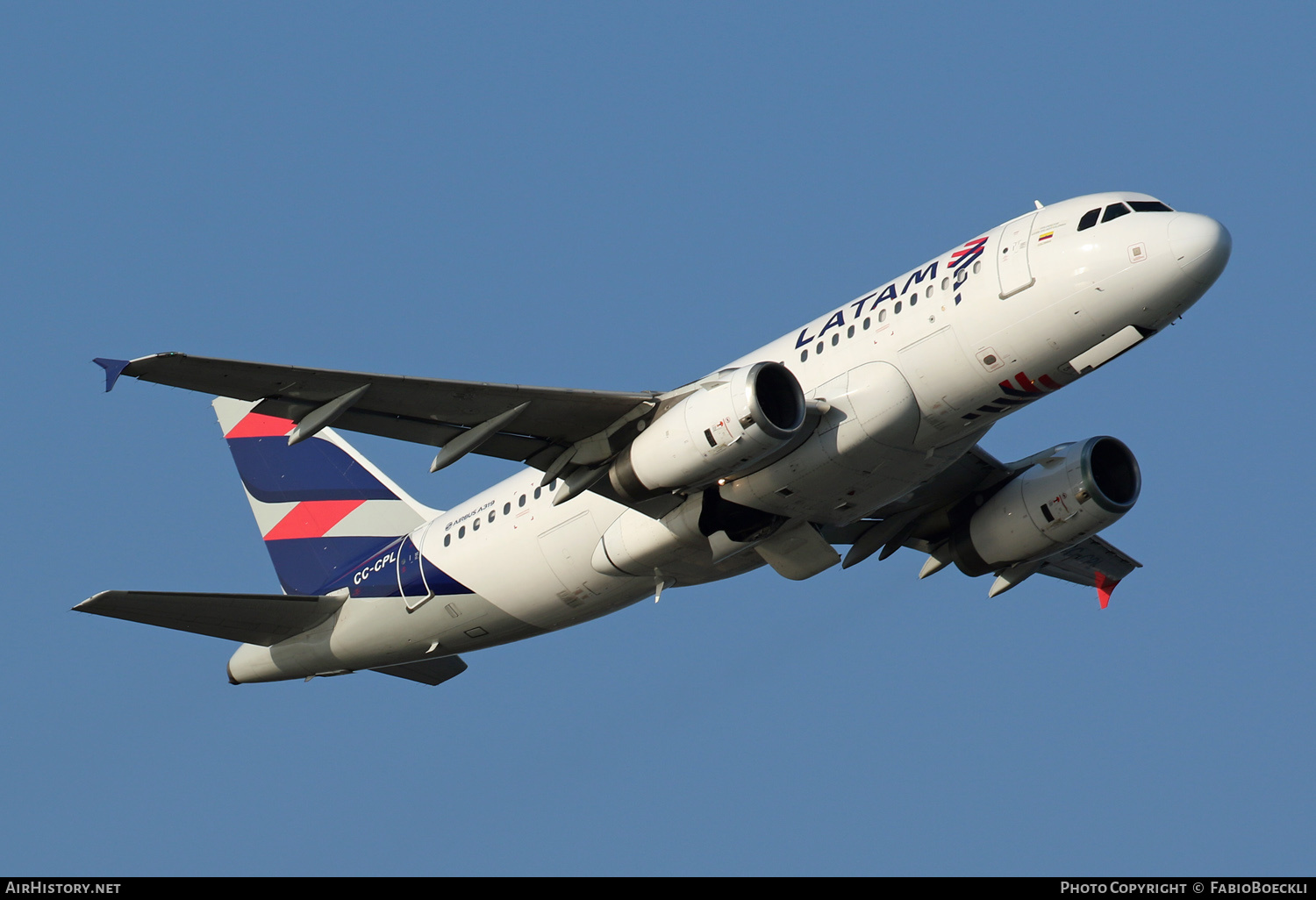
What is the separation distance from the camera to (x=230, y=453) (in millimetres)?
38562

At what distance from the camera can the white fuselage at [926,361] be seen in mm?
25734

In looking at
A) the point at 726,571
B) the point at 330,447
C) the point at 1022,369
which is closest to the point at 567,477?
the point at 726,571

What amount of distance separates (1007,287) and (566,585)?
10398 mm

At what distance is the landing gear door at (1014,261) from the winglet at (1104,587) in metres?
11.9

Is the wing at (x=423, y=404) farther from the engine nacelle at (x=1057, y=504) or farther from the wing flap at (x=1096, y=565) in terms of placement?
the wing flap at (x=1096, y=565)

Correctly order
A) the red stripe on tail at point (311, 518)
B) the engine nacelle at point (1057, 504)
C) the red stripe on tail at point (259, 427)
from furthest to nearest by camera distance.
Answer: the red stripe on tail at point (259, 427), the red stripe on tail at point (311, 518), the engine nacelle at point (1057, 504)

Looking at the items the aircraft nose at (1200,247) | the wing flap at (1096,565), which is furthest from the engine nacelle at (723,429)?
the wing flap at (1096,565)

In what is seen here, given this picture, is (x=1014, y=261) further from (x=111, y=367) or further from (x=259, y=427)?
(x=259, y=427)

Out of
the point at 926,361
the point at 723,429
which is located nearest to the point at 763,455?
the point at 723,429

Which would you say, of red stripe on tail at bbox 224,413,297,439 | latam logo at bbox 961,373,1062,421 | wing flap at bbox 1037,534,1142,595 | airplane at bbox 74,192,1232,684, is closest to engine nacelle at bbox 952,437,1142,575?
airplane at bbox 74,192,1232,684

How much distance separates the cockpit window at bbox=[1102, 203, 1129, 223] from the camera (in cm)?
2622

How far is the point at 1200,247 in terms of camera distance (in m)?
25.3

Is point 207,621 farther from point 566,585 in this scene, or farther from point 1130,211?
point 1130,211
